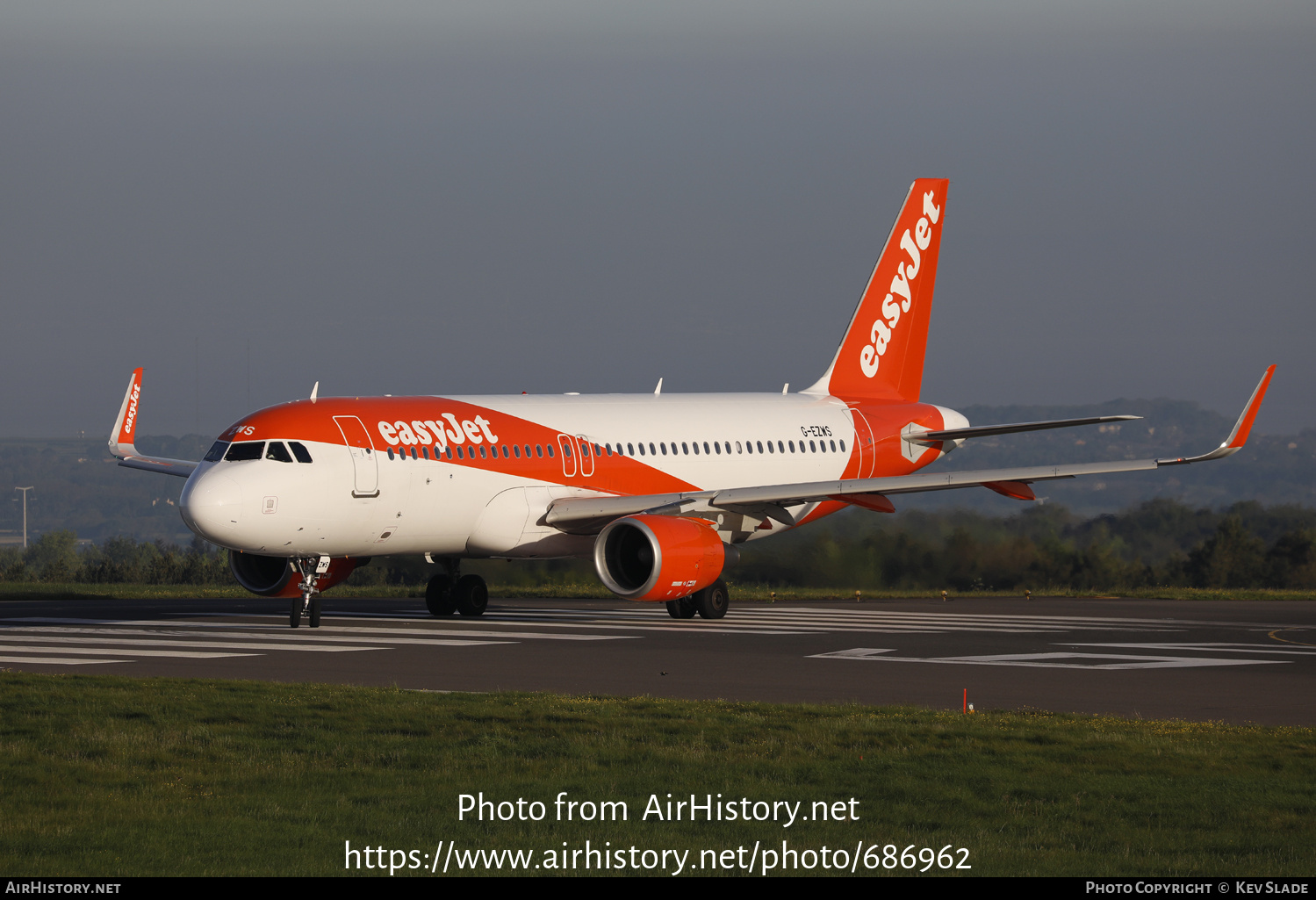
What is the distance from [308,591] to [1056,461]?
51.0 m

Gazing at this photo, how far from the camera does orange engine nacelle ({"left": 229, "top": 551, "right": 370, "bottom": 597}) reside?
28.7 meters

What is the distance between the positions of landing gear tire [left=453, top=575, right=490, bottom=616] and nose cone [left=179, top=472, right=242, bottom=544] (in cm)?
609

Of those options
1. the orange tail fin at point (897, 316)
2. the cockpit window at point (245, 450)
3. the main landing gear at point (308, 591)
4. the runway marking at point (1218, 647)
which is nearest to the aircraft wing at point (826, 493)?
the main landing gear at point (308, 591)

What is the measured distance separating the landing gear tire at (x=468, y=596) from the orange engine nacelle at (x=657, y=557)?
4085 mm

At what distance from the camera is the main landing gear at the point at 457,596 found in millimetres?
30453

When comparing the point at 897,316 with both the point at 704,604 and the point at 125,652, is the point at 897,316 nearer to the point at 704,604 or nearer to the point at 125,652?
the point at 704,604

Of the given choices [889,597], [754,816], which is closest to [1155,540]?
[889,597]

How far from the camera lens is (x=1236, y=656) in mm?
21953

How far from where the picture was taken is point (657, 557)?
26.4 metres

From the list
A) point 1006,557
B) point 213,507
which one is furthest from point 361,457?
point 1006,557

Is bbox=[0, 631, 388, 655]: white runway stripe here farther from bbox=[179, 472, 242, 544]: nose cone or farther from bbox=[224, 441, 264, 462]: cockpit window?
bbox=[224, 441, 264, 462]: cockpit window

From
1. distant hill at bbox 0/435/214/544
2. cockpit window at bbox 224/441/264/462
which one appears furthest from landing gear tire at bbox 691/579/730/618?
distant hill at bbox 0/435/214/544

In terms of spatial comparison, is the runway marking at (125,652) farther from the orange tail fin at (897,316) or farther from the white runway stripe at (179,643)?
the orange tail fin at (897,316)

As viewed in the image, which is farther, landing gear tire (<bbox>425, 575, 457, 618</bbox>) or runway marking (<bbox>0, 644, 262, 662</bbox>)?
landing gear tire (<bbox>425, 575, 457, 618</bbox>)
